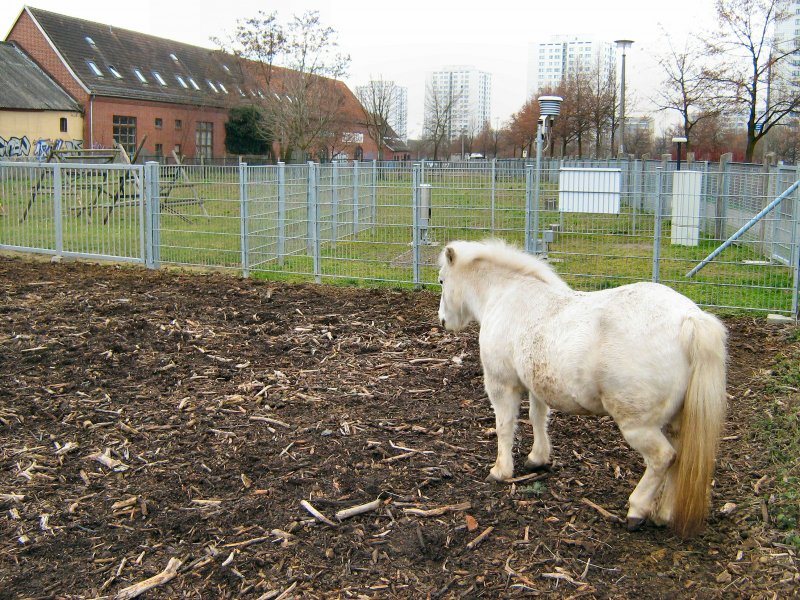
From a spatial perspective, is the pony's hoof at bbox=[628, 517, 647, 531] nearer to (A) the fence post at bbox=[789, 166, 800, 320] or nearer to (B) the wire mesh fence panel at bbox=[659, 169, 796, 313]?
(B) the wire mesh fence panel at bbox=[659, 169, 796, 313]

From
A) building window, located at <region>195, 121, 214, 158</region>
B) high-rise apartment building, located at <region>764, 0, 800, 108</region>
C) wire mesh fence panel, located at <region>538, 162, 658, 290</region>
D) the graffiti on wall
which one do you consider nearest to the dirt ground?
wire mesh fence panel, located at <region>538, 162, 658, 290</region>

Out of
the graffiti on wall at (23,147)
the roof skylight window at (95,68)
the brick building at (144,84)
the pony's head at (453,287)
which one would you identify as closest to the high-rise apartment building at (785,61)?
the brick building at (144,84)

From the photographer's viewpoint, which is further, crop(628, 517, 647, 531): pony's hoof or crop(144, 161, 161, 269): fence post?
crop(144, 161, 161, 269): fence post

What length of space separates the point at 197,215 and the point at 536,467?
372 inches

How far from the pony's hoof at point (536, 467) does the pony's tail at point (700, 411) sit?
1.13 metres

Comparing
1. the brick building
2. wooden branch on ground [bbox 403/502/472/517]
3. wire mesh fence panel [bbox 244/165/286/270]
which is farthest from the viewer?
the brick building

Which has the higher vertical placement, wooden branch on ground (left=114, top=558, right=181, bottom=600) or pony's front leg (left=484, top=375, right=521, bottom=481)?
pony's front leg (left=484, top=375, right=521, bottom=481)

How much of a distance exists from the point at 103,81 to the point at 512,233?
3455 cm

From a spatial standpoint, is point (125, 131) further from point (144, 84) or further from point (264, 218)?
point (264, 218)

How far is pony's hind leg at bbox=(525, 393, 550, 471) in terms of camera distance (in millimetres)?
4871

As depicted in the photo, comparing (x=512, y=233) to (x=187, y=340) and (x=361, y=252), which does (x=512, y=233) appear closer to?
(x=361, y=252)

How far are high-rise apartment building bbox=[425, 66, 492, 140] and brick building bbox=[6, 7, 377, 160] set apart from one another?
833cm

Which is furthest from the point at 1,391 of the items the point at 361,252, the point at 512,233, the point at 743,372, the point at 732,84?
the point at 732,84

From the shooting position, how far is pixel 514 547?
3992mm
